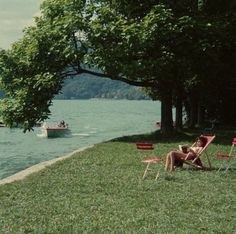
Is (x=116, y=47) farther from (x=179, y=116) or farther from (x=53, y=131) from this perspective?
(x=53, y=131)

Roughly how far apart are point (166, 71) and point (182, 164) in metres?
13.4

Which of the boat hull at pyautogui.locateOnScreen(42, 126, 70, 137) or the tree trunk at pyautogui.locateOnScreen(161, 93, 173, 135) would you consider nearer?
the tree trunk at pyautogui.locateOnScreen(161, 93, 173, 135)

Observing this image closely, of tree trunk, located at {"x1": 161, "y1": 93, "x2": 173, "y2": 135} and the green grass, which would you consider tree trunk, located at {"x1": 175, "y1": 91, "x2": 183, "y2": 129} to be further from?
the green grass

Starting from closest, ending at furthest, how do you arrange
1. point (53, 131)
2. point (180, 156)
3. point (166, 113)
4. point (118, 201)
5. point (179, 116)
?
1. point (118, 201)
2. point (180, 156)
3. point (166, 113)
4. point (179, 116)
5. point (53, 131)

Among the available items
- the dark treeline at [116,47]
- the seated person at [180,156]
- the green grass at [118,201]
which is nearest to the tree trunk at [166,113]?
the dark treeline at [116,47]

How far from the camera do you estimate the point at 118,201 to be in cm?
1347

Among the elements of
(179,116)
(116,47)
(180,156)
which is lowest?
(180,156)

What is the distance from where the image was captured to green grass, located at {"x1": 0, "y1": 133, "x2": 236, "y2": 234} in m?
11.0

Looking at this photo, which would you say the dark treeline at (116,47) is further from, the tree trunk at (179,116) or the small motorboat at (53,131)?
the small motorboat at (53,131)

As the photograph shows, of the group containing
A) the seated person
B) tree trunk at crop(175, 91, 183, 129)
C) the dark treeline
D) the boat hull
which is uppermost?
the dark treeline

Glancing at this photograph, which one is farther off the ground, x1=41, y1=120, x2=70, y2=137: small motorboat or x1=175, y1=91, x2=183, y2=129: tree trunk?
x1=175, y1=91, x2=183, y2=129: tree trunk

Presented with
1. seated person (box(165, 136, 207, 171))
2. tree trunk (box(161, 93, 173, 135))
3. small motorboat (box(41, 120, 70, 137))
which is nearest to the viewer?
seated person (box(165, 136, 207, 171))

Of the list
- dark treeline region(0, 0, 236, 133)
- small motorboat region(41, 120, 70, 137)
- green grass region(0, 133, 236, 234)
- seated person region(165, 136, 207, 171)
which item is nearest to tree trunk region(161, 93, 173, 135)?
dark treeline region(0, 0, 236, 133)

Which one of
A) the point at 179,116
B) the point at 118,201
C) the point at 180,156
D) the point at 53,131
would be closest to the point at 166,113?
the point at 179,116
